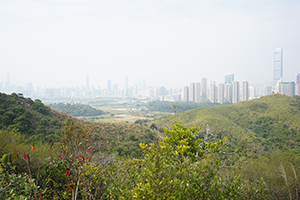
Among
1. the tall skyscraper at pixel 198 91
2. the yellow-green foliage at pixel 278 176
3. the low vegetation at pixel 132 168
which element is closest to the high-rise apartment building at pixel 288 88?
the tall skyscraper at pixel 198 91

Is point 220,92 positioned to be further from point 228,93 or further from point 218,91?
point 228,93

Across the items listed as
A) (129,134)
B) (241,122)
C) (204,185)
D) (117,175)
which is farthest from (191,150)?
(241,122)

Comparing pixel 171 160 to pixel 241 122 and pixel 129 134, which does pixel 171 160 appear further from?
pixel 241 122

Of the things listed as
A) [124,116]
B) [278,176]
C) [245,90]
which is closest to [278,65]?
[245,90]

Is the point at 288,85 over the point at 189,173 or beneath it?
over

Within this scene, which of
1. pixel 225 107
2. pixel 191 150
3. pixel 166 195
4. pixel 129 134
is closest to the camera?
pixel 166 195

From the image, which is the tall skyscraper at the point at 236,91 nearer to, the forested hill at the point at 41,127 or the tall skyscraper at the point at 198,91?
the tall skyscraper at the point at 198,91

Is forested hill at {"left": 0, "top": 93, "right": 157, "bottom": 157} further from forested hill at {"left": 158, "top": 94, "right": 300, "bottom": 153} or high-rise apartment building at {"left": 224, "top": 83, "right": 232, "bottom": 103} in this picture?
high-rise apartment building at {"left": 224, "top": 83, "right": 232, "bottom": 103}
